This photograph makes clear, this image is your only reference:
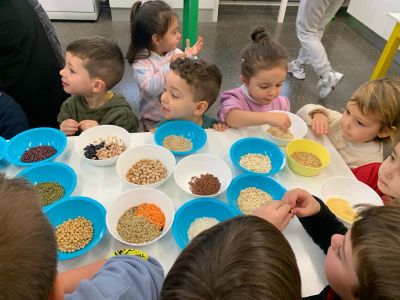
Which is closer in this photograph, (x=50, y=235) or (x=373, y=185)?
(x=50, y=235)

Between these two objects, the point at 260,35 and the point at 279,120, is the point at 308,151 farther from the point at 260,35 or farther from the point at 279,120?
the point at 260,35

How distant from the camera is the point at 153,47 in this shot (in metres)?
1.85

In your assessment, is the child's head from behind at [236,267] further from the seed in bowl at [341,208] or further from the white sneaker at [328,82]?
the white sneaker at [328,82]

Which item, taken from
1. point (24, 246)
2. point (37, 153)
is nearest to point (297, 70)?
point (37, 153)

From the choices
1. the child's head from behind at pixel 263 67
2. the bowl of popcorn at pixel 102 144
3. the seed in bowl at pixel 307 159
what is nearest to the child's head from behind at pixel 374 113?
the seed in bowl at pixel 307 159

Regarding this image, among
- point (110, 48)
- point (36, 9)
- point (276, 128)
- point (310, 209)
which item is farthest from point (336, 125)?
point (36, 9)

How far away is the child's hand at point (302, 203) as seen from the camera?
0.99 meters

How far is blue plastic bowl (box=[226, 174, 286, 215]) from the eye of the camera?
3.72 ft

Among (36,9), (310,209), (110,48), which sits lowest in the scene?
(310,209)

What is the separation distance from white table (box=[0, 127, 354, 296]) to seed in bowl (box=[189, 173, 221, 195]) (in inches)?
1.6

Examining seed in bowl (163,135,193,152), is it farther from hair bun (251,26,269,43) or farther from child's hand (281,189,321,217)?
hair bun (251,26,269,43)

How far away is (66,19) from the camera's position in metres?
3.96

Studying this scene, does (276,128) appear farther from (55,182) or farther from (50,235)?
(50,235)

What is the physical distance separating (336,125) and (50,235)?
55.3 inches
